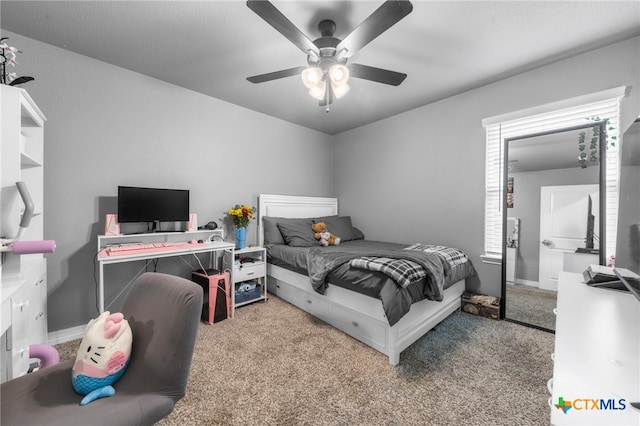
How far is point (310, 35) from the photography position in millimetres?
2016

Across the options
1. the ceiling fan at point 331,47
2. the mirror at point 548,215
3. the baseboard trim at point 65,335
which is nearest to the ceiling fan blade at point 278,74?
the ceiling fan at point 331,47

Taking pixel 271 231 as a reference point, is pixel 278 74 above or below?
above

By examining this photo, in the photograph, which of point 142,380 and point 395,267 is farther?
point 395,267

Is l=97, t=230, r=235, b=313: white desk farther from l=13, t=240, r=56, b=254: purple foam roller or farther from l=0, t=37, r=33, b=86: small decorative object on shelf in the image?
l=0, t=37, r=33, b=86: small decorative object on shelf

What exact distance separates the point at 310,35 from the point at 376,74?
2.07ft

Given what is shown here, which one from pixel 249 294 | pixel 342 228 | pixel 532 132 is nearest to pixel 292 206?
pixel 342 228

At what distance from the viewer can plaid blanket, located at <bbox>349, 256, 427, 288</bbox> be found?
6.17ft

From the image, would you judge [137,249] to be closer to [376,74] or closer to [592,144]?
[376,74]

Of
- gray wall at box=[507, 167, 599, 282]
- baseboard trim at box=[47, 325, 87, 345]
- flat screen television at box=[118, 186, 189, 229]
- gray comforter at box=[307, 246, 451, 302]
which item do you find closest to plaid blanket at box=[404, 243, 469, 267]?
gray comforter at box=[307, 246, 451, 302]

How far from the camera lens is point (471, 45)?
7.00 ft

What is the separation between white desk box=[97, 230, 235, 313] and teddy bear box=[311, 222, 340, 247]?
3.79 feet

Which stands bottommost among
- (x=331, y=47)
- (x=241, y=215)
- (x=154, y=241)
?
(x=154, y=241)

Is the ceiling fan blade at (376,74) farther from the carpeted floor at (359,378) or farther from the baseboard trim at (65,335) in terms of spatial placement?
the baseboard trim at (65,335)

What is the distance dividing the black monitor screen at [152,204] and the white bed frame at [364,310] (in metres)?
1.33
